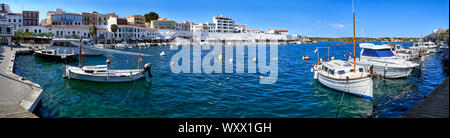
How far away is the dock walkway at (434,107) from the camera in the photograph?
19.0 feet

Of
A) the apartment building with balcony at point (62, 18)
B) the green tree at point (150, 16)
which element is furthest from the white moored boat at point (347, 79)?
the green tree at point (150, 16)

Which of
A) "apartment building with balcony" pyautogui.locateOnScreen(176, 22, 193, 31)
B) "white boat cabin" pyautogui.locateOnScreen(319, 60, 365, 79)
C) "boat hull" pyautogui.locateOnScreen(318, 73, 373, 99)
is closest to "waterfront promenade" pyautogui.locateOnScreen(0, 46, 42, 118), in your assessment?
"boat hull" pyautogui.locateOnScreen(318, 73, 373, 99)

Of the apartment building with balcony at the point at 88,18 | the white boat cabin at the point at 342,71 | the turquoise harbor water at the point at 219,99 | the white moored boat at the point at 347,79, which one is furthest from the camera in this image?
the apartment building with balcony at the point at 88,18

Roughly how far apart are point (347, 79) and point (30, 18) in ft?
324

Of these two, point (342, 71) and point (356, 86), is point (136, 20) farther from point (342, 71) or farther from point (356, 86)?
point (356, 86)

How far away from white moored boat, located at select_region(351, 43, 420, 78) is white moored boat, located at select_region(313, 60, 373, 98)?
6.47 m

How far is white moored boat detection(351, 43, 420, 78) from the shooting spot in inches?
920

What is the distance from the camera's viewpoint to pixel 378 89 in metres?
20.0

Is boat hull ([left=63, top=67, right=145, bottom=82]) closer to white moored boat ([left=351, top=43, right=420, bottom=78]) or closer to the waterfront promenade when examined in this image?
the waterfront promenade

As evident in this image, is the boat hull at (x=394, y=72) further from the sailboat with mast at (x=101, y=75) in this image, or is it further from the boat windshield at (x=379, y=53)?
the sailboat with mast at (x=101, y=75)

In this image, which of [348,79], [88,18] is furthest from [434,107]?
[88,18]

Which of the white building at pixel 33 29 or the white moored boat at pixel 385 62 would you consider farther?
the white building at pixel 33 29

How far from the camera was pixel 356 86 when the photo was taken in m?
17.3
